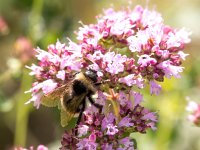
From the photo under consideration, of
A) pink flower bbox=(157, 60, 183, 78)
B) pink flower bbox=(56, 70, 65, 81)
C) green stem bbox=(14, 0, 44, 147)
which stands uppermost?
green stem bbox=(14, 0, 44, 147)

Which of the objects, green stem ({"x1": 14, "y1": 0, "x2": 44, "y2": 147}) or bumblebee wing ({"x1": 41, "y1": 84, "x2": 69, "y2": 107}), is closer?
bumblebee wing ({"x1": 41, "y1": 84, "x2": 69, "y2": 107})

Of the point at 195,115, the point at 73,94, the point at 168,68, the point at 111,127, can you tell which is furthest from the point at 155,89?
the point at 195,115

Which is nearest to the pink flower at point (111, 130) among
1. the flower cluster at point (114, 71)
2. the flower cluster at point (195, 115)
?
the flower cluster at point (114, 71)

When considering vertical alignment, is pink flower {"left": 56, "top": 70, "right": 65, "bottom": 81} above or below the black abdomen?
above

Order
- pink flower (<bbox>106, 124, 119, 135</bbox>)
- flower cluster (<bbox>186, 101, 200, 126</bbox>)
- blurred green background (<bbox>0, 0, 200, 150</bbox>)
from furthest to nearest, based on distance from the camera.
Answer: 1. blurred green background (<bbox>0, 0, 200, 150</bbox>)
2. flower cluster (<bbox>186, 101, 200, 126</bbox>)
3. pink flower (<bbox>106, 124, 119, 135</bbox>)

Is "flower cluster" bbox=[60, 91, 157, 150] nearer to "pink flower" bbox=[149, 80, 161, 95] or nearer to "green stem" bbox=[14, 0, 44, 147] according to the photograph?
"pink flower" bbox=[149, 80, 161, 95]

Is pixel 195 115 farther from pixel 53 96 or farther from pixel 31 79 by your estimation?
pixel 31 79

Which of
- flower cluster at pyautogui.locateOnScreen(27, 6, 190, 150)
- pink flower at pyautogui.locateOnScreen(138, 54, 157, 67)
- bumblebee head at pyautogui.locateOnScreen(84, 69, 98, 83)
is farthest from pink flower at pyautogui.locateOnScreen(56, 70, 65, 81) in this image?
pink flower at pyautogui.locateOnScreen(138, 54, 157, 67)

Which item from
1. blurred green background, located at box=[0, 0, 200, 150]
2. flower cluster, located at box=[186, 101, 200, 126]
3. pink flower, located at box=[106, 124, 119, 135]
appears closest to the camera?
pink flower, located at box=[106, 124, 119, 135]
